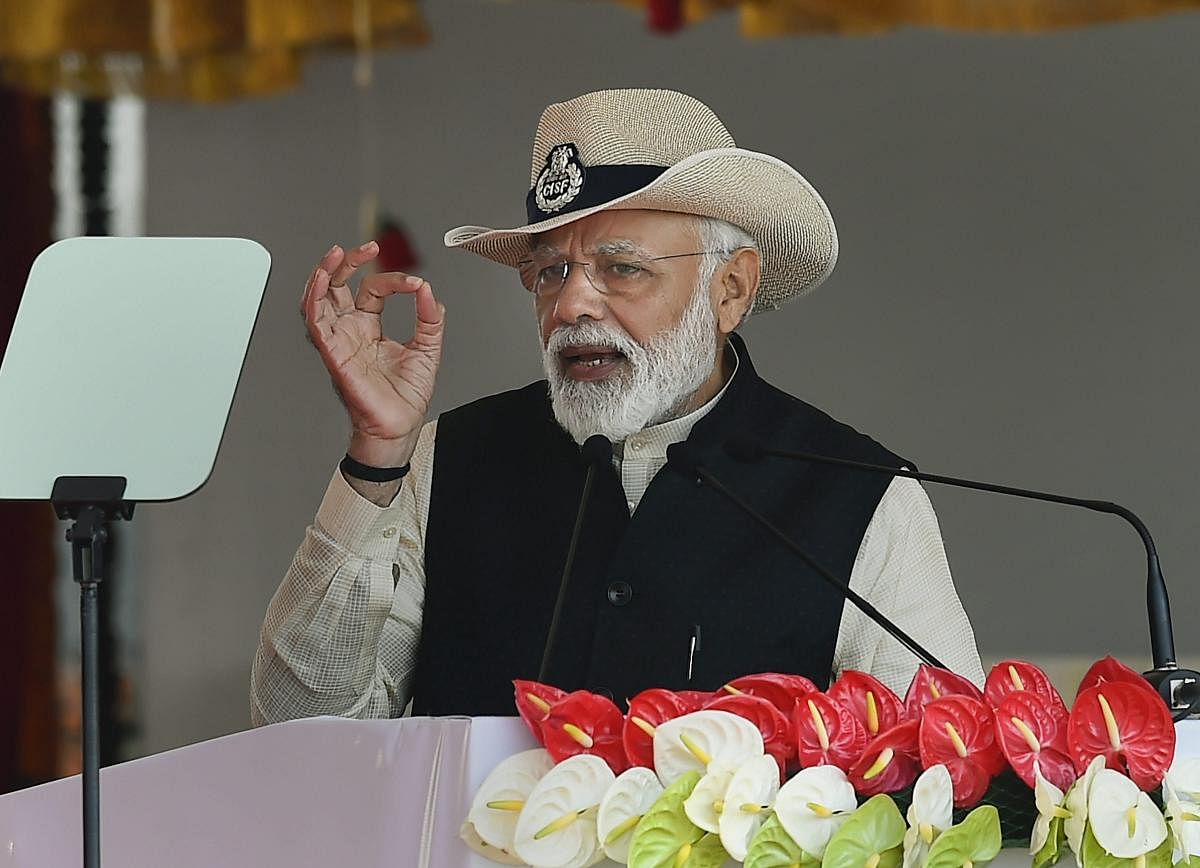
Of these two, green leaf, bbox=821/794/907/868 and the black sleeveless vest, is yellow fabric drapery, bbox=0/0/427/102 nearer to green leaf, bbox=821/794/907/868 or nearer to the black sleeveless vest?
the black sleeveless vest

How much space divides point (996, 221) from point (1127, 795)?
3229mm

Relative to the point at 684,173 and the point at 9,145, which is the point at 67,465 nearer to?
the point at 684,173

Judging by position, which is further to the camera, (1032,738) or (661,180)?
(661,180)

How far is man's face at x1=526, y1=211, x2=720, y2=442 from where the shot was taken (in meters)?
1.85

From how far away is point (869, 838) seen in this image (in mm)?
960

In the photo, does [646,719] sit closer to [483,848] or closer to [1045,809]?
[483,848]

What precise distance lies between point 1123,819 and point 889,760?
134 millimetres

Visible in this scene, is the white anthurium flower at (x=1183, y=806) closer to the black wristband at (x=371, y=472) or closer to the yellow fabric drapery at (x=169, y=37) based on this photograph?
the black wristband at (x=371, y=472)

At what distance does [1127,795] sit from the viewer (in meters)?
0.96

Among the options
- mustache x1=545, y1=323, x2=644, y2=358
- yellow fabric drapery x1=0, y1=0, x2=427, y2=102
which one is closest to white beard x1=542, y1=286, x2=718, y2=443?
mustache x1=545, y1=323, x2=644, y2=358

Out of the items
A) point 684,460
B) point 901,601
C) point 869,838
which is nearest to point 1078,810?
point 869,838

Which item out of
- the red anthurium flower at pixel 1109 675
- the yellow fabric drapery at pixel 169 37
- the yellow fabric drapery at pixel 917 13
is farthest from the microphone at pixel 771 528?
the yellow fabric drapery at pixel 169 37

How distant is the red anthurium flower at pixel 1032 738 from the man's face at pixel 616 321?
889 mm

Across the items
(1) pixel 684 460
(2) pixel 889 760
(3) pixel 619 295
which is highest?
(3) pixel 619 295
